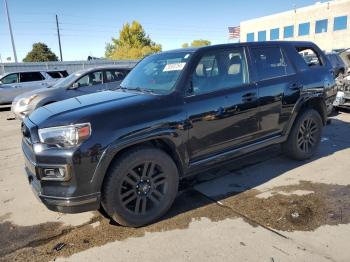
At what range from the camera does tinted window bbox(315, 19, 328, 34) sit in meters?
48.4

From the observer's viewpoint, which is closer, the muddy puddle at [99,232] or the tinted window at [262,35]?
the muddy puddle at [99,232]

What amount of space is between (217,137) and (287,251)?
1.48 m

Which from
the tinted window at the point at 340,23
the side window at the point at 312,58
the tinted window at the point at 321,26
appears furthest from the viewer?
the tinted window at the point at 321,26

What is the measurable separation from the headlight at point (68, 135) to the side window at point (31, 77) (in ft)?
43.7

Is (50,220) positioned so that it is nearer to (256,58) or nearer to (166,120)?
(166,120)

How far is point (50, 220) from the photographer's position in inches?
150

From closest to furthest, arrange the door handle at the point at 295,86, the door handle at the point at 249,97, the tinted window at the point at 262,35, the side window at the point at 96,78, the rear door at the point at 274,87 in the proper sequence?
→ the door handle at the point at 249,97 < the rear door at the point at 274,87 < the door handle at the point at 295,86 < the side window at the point at 96,78 < the tinted window at the point at 262,35

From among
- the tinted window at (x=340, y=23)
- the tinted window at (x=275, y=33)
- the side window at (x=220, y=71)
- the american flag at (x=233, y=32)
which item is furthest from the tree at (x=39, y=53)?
the side window at (x=220, y=71)

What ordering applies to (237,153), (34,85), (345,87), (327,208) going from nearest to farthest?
(327,208), (237,153), (345,87), (34,85)

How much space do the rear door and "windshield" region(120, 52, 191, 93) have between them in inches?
43.1

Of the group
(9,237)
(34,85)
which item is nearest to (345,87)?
(9,237)

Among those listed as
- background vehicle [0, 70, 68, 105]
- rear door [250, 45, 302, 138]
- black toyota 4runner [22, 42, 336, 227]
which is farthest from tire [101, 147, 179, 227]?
background vehicle [0, 70, 68, 105]

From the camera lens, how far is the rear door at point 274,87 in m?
4.47

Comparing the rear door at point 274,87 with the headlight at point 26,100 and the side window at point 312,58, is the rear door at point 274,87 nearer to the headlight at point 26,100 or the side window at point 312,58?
the side window at point 312,58
